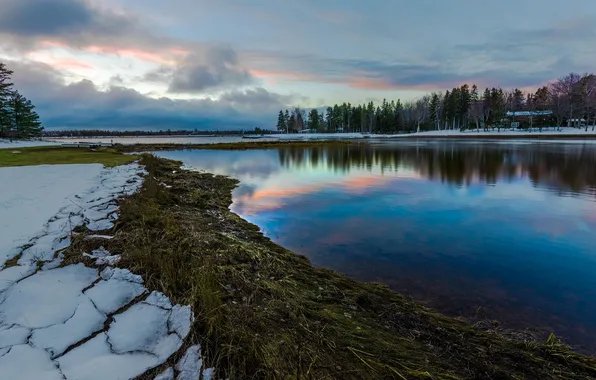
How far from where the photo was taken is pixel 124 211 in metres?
6.19

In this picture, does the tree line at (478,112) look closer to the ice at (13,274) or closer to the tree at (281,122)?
the tree at (281,122)

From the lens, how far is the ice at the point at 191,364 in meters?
2.22

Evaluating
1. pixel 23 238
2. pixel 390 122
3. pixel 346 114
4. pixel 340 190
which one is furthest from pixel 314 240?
pixel 346 114

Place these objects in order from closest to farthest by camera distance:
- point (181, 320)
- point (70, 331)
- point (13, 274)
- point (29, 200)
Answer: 1. point (70, 331)
2. point (181, 320)
3. point (13, 274)
4. point (29, 200)

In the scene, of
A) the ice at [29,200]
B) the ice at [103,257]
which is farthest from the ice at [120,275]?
the ice at [29,200]

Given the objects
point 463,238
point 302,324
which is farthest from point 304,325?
point 463,238

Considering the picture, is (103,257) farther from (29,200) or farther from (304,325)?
(29,200)

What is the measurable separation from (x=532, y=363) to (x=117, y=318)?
165 inches

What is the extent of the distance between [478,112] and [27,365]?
10391cm

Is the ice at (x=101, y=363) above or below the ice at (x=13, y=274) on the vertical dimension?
below

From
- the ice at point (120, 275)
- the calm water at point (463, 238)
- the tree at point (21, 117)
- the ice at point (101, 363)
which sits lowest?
the calm water at point (463, 238)

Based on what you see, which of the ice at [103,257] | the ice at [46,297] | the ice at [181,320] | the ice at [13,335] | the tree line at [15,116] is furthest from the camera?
the tree line at [15,116]

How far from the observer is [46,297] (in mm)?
3145

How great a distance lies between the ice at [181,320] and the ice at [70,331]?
0.61 m
